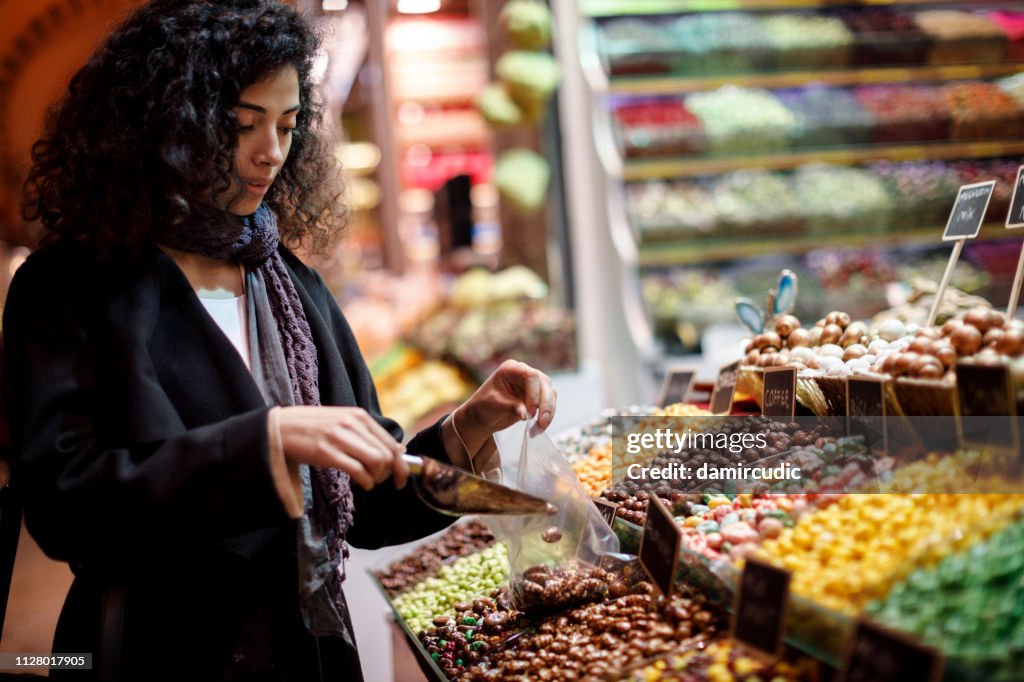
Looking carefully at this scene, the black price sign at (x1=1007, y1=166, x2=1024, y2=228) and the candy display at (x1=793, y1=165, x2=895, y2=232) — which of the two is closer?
the black price sign at (x1=1007, y1=166, x2=1024, y2=228)

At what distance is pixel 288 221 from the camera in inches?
69.4

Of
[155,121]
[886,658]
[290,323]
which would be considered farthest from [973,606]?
[155,121]

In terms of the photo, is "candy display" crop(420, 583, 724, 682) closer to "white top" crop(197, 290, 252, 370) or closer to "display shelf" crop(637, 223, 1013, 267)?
"white top" crop(197, 290, 252, 370)

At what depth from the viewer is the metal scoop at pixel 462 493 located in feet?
4.25

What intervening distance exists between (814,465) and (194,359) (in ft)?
3.42

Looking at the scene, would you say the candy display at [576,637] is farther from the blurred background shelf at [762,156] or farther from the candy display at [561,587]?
the blurred background shelf at [762,156]

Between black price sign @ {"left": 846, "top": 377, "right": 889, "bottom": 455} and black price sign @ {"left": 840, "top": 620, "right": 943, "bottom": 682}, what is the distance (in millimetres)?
532

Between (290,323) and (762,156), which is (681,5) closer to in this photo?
(762,156)

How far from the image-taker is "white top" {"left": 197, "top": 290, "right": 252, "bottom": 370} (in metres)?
1.45

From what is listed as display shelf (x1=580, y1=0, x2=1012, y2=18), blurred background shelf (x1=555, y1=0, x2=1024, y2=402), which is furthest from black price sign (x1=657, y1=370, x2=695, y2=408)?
display shelf (x1=580, y1=0, x2=1012, y2=18)

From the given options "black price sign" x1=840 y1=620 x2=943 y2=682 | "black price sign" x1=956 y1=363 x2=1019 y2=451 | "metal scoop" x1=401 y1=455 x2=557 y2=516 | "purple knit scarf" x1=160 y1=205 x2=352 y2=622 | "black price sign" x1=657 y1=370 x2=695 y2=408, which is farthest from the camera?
"black price sign" x1=657 y1=370 x2=695 y2=408

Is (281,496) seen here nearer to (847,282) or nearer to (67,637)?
(67,637)

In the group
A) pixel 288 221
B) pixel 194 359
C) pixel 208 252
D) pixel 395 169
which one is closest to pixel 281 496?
pixel 194 359

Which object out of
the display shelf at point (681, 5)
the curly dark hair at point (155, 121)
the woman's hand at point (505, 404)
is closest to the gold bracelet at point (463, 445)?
the woman's hand at point (505, 404)
